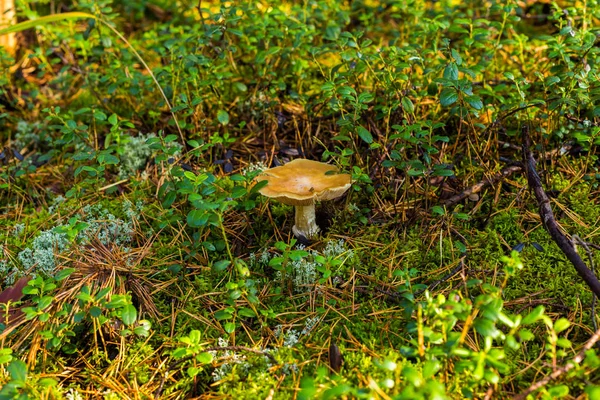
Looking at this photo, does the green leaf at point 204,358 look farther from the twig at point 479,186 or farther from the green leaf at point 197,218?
the twig at point 479,186

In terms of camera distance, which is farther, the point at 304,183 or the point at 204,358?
the point at 304,183

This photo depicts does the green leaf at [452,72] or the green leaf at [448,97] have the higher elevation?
the green leaf at [452,72]

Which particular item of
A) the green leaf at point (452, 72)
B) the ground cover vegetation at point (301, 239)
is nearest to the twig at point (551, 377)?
the ground cover vegetation at point (301, 239)

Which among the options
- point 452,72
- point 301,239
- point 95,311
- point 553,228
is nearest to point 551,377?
point 553,228

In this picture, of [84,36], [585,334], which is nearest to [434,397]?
[585,334]

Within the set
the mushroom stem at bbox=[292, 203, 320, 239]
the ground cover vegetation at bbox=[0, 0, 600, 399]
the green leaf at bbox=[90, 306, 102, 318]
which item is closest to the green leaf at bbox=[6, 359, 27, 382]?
the ground cover vegetation at bbox=[0, 0, 600, 399]

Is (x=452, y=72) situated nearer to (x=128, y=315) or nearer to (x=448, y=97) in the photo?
(x=448, y=97)

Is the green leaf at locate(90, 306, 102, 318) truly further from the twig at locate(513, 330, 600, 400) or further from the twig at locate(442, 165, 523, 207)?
the twig at locate(442, 165, 523, 207)
